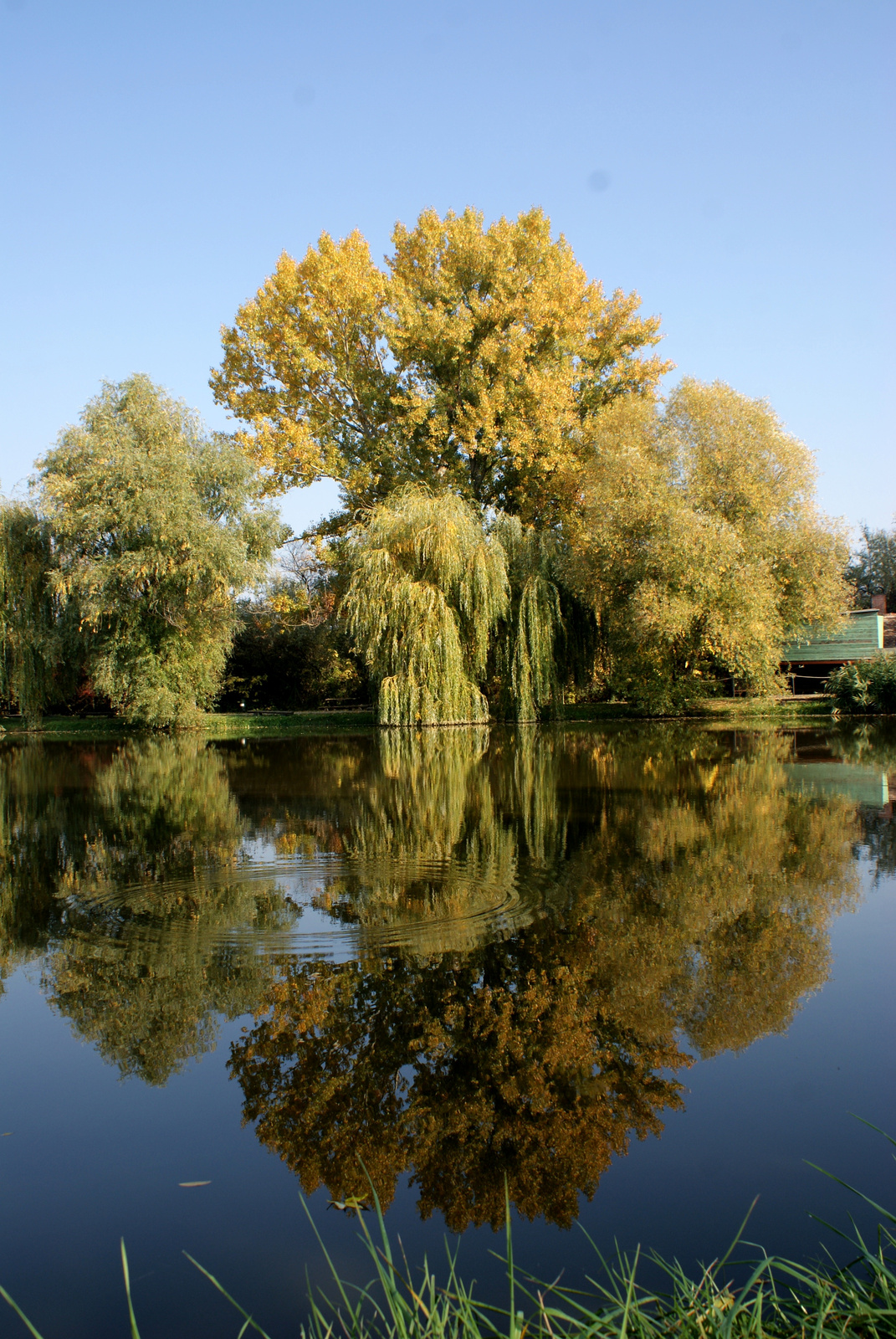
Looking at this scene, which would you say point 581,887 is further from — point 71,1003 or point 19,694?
point 19,694

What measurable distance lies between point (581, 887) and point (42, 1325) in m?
4.23

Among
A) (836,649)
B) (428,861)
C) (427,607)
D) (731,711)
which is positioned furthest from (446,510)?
(428,861)

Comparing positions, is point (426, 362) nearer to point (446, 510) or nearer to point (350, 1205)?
point (446, 510)

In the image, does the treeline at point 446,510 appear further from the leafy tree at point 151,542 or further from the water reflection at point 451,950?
the water reflection at point 451,950

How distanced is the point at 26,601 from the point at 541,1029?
2522 centimetres

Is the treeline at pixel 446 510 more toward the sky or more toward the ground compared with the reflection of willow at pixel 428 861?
more toward the sky

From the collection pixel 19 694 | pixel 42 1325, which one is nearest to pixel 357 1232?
pixel 42 1325

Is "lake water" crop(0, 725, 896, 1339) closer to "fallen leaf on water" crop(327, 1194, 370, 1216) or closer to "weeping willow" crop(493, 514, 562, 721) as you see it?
"fallen leaf on water" crop(327, 1194, 370, 1216)

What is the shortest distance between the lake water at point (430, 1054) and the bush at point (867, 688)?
1636 centimetres

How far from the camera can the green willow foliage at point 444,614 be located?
852 inches

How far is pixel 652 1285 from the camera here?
2289 mm

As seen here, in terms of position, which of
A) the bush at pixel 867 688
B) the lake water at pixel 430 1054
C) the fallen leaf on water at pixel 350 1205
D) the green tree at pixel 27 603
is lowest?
the fallen leaf on water at pixel 350 1205

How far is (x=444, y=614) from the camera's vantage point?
2170 centimetres

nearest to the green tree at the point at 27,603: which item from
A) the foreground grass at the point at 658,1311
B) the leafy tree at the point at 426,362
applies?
the leafy tree at the point at 426,362
